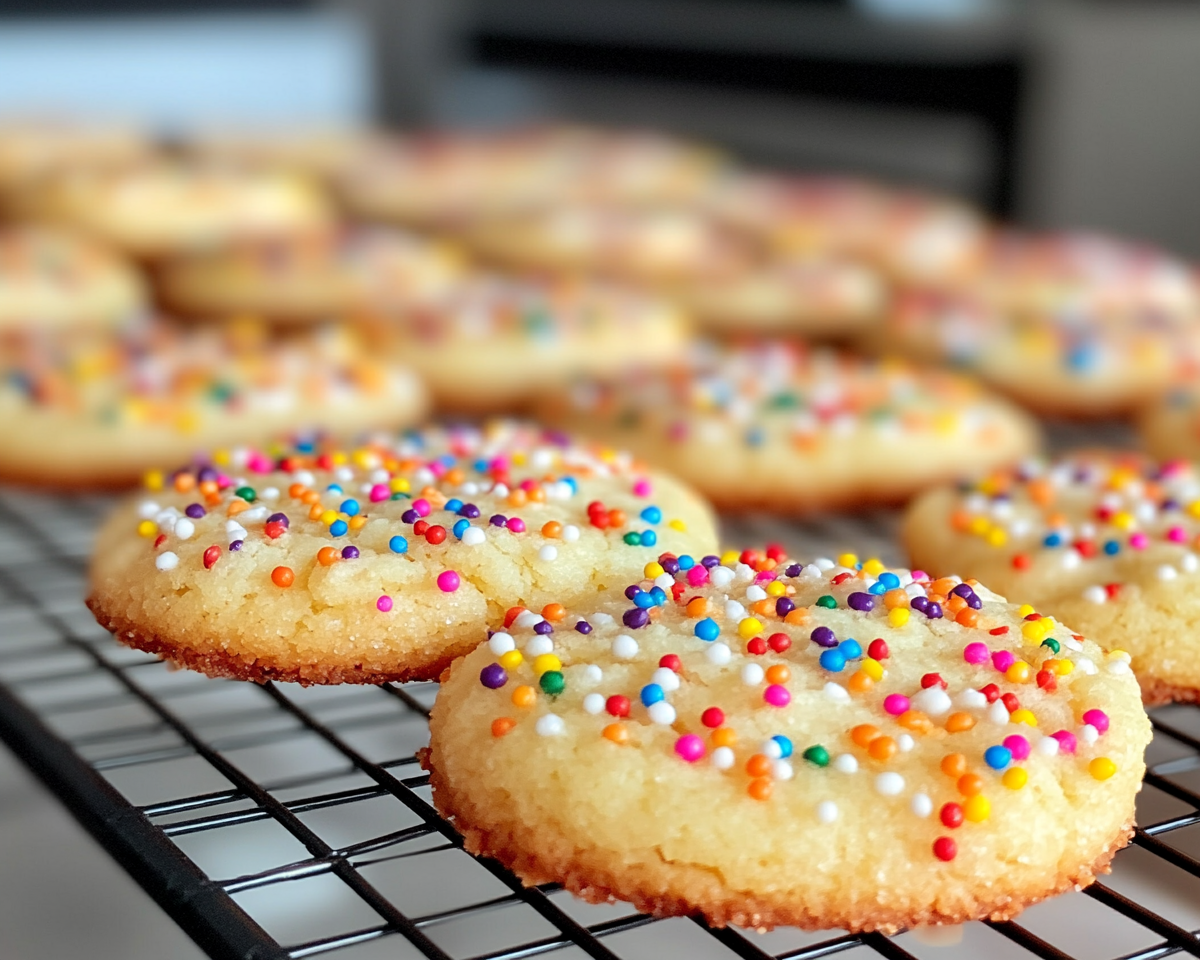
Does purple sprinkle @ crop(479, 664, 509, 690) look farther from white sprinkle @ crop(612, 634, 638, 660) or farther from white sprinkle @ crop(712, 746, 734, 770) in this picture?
white sprinkle @ crop(712, 746, 734, 770)

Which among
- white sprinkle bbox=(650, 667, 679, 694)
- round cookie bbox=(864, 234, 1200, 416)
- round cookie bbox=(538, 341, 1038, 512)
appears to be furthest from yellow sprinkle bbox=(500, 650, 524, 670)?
round cookie bbox=(864, 234, 1200, 416)

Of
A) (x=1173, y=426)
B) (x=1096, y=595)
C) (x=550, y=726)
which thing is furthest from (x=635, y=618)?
(x=1173, y=426)

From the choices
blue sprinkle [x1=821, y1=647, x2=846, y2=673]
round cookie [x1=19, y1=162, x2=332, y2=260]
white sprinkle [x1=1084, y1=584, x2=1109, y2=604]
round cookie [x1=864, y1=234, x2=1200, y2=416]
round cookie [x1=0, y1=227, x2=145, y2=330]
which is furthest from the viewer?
round cookie [x1=19, y1=162, x2=332, y2=260]

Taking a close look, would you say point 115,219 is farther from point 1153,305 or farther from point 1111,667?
point 1111,667

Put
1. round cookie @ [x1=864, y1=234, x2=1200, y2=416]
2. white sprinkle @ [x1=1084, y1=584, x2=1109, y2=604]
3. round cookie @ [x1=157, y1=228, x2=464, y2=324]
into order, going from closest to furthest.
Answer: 1. white sprinkle @ [x1=1084, y1=584, x2=1109, y2=604]
2. round cookie @ [x1=864, y1=234, x2=1200, y2=416]
3. round cookie @ [x1=157, y1=228, x2=464, y2=324]

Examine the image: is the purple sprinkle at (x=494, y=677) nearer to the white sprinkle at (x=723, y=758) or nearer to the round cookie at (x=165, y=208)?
the white sprinkle at (x=723, y=758)

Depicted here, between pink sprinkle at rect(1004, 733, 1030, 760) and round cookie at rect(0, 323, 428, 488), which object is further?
round cookie at rect(0, 323, 428, 488)

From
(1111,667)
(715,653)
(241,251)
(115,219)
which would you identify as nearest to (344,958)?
(715,653)

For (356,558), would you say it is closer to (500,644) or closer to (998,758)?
(500,644)
